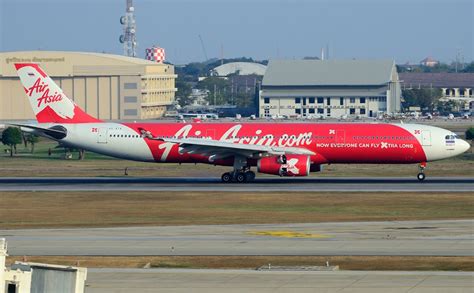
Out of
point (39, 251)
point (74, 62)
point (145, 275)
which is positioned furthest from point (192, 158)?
point (74, 62)

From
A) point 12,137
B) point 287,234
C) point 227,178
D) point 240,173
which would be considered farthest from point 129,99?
point 287,234

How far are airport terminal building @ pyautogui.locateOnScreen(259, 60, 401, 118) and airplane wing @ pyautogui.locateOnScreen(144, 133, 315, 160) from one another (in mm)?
110651

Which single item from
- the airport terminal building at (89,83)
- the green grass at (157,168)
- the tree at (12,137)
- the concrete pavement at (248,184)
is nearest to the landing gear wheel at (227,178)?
the concrete pavement at (248,184)

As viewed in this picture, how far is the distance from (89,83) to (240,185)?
341ft

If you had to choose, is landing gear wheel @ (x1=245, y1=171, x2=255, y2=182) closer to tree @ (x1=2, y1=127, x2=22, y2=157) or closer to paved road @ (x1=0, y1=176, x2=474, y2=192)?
paved road @ (x1=0, y1=176, x2=474, y2=192)

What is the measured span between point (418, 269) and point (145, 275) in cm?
885

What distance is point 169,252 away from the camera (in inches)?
1535

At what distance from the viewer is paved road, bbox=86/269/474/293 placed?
31406 mm

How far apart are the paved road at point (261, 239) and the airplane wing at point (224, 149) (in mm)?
18022

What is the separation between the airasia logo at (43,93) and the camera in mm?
68562

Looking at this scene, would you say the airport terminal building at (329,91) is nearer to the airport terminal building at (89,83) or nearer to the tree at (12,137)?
the airport terminal building at (89,83)

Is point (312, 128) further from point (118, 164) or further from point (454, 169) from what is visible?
point (118, 164)

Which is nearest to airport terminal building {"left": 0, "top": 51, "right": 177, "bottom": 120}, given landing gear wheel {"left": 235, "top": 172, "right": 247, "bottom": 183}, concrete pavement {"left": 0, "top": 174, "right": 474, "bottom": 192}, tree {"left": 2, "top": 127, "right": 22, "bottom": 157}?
tree {"left": 2, "top": 127, "right": 22, "bottom": 157}

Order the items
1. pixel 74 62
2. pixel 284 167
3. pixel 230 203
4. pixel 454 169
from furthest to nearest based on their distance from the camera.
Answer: pixel 74 62 < pixel 454 169 < pixel 284 167 < pixel 230 203
